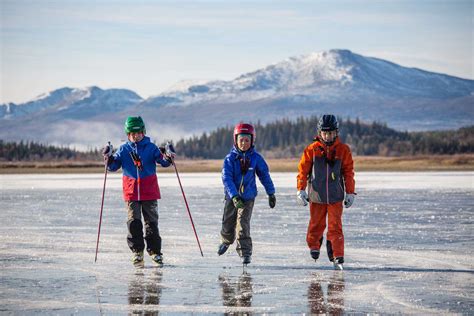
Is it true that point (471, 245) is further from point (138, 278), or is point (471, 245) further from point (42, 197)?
point (42, 197)

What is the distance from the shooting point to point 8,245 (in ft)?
43.9

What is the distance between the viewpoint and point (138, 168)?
1173 cm

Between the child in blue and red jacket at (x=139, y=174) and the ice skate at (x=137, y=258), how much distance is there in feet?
0.69

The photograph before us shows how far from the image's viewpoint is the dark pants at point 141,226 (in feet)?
38.0

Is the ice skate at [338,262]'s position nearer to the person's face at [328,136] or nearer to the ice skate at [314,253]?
the ice skate at [314,253]

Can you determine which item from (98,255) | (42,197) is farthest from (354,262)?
(42,197)

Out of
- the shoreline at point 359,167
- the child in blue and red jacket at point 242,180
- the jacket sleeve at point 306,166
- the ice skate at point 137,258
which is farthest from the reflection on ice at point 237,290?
the shoreline at point 359,167

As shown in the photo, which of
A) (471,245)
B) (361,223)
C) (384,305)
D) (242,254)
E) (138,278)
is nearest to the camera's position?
(384,305)

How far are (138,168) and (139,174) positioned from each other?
86 millimetres

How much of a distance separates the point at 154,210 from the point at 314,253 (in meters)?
2.34

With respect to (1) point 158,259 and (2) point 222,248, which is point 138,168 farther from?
(2) point 222,248

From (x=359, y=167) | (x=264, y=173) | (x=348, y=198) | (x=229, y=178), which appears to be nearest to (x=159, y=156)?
(x=229, y=178)

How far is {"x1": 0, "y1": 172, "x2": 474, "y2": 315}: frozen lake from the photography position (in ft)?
27.9

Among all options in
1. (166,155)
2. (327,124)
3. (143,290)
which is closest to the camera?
(143,290)
